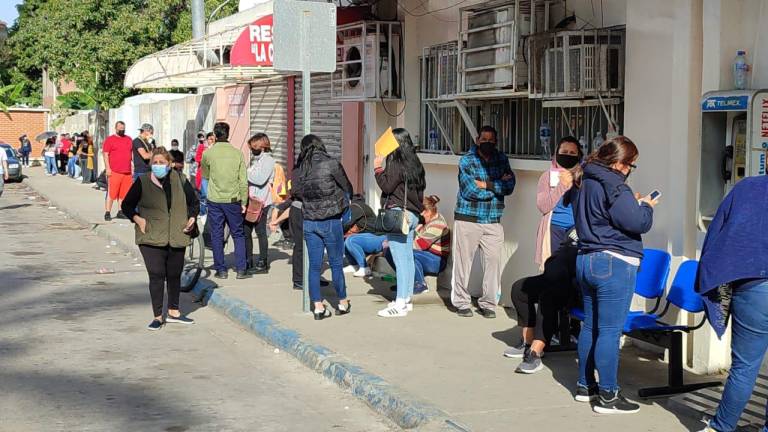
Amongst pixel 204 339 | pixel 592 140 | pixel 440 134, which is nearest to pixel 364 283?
pixel 440 134

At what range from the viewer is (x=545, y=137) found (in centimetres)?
1022

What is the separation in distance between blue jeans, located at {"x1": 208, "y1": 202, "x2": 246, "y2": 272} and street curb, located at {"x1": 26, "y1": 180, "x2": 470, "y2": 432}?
56 cm

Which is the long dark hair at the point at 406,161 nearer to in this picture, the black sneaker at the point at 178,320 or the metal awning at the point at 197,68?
the black sneaker at the point at 178,320

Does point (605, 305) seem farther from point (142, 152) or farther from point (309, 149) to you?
point (142, 152)

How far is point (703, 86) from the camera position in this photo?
7.69m

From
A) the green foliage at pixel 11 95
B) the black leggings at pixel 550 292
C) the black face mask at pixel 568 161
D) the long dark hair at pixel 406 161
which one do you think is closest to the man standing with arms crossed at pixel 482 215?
the long dark hair at pixel 406 161

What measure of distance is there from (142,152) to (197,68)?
7.43ft

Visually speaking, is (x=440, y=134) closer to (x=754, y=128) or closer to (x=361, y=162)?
(x=361, y=162)

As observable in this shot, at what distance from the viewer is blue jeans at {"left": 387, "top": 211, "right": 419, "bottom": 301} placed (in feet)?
33.1

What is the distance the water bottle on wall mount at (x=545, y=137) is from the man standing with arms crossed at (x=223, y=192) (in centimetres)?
403

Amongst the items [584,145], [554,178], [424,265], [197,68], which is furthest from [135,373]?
[197,68]

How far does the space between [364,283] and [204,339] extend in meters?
3.11

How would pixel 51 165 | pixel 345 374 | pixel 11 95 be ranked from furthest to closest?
pixel 11 95
pixel 51 165
pixel 345 374

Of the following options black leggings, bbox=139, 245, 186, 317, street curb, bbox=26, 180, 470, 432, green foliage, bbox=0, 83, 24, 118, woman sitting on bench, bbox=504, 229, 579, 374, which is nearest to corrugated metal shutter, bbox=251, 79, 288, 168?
street curb, bbox=26, 180, 470, 432
